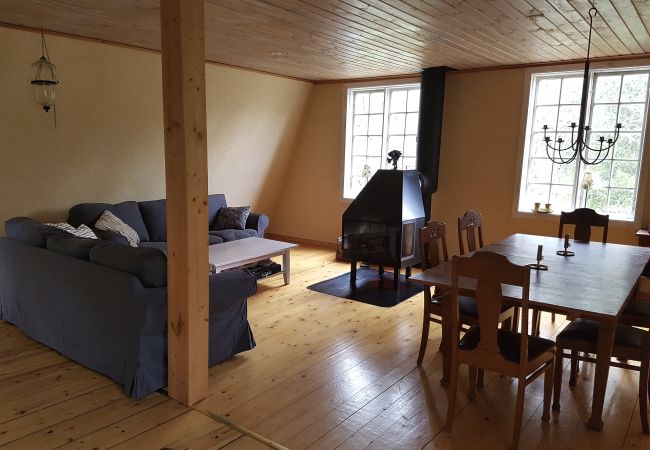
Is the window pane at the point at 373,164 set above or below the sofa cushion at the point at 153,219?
above

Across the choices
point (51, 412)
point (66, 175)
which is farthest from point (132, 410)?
point (66, 175)

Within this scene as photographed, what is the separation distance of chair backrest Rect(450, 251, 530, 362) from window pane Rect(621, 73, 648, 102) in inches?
153

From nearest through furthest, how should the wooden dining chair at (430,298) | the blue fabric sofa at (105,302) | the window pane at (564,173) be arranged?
the blue fabric sofa at (105,302) < the wooden dining chair at (430,298) < the window pane at (564,173)

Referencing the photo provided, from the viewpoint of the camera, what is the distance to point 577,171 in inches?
214

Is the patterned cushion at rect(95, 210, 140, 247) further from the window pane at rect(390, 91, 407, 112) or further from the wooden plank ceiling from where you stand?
the window pane at rect(390, 91, 407, 112)

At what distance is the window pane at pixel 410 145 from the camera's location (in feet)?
21.7

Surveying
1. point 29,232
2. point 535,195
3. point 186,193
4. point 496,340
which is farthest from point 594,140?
point 29,232

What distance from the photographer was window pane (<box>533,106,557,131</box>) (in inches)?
217

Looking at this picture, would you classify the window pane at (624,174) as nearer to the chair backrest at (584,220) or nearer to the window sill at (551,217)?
the window sill at (551,217)

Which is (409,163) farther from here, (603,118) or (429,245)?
(429,245)

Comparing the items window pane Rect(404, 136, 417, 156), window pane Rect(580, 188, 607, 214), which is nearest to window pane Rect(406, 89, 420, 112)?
window pane Rect(404, 136, 417, 156)

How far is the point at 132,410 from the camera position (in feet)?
9.02

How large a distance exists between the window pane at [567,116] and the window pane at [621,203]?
872 mm

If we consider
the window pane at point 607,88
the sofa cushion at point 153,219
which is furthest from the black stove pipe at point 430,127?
the sofa cushion at point 153,219
